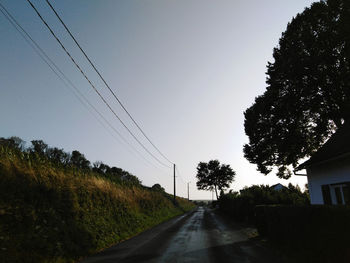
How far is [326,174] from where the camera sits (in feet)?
44.4

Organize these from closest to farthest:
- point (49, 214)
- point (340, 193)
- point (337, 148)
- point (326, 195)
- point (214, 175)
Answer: point (49, 214)
point (337, 148)
point (340, 193)
point (326, 195)
point (214, 175)

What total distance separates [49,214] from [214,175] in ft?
217

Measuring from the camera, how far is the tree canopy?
17641mm

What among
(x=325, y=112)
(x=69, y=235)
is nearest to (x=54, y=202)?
(x=69, y=235)

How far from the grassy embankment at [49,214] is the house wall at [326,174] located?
11.8 m

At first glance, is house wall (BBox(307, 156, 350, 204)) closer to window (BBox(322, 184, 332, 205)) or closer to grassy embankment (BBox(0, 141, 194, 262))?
window (BBox(322, 184, 332, 205))

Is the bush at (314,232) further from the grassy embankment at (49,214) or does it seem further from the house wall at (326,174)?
the grassy embankment at (49,214)

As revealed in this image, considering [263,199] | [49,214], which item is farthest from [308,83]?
[49,214]

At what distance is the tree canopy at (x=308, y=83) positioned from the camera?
17.6 m

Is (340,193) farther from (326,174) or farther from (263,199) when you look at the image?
(263,199)

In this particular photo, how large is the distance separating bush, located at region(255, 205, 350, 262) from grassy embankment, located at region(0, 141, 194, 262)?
771 cm

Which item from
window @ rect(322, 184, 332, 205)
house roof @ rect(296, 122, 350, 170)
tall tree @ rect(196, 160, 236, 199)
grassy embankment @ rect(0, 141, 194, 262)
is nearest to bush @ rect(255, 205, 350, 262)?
house roof @ rect(296, 122, 350, 170)

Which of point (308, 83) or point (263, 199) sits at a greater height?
point (308, 83)

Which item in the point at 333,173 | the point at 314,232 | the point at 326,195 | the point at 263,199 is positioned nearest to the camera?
the point at 314,232
